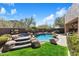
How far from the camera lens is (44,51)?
2.43 m

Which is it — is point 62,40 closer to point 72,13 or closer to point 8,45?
point 72,13

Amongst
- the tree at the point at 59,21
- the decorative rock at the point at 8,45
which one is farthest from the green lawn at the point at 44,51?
the tree at the point at 59,21

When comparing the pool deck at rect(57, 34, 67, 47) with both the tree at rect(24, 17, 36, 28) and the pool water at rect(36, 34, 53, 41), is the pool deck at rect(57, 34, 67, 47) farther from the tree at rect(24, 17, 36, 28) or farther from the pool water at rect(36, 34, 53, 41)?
the tree at rect(24, 17, 36, 28)

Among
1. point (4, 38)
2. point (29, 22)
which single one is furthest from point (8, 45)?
point (29, 22)

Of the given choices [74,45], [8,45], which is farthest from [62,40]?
[8,45]

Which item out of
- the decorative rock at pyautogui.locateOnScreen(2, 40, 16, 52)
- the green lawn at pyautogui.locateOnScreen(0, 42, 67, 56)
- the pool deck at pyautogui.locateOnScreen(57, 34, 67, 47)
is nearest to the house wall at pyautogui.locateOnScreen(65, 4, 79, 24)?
the pool deck at pyautogui.locateOnScreen(57, 34, 67, 47)

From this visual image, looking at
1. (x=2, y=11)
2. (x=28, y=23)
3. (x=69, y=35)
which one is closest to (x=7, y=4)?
(x=2, y=11)

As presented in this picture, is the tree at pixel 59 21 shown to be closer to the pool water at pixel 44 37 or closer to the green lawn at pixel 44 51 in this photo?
the pool water at pixel 44 37

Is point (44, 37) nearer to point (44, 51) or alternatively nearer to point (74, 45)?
point (44, 51)

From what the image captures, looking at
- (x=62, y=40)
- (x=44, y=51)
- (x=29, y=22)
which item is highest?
(x=29, y=22)

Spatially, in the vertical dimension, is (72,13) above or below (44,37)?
above

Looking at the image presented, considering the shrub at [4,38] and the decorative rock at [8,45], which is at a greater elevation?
the shrub at [4,38]

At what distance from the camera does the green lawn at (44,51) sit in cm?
242

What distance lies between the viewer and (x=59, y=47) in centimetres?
245
